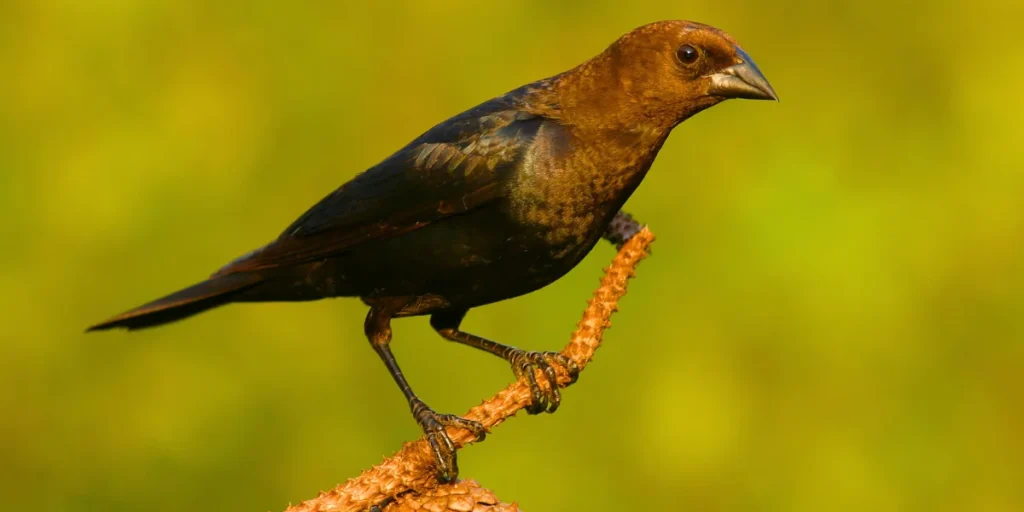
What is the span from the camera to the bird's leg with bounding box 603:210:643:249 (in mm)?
3559

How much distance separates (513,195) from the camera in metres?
3.64

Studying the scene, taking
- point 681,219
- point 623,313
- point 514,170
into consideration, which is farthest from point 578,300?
point 514,170

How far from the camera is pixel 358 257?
3.93 metres

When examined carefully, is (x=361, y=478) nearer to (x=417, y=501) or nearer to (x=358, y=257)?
(x=417, y=501)

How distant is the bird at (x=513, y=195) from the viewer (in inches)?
141

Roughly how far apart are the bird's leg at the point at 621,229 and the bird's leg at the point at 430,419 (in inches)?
24.0

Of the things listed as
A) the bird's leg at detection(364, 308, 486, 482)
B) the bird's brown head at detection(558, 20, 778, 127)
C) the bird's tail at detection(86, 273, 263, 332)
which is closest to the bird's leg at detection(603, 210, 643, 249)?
the bird's brown head at detection(558, 20, 778, 127)

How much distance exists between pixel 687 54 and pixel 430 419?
115 cm

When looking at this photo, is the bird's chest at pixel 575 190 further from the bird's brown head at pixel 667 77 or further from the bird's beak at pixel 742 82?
the bird's beak at pixel 742 82

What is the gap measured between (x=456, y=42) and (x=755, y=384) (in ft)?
6.14

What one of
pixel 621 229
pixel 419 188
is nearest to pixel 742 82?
pixel 621 229

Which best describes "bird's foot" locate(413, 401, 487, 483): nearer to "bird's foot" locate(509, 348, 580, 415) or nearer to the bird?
the bird

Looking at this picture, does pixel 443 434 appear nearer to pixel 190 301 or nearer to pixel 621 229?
pixel 621 229

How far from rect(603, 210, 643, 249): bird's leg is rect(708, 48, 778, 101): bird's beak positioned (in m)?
0.39
